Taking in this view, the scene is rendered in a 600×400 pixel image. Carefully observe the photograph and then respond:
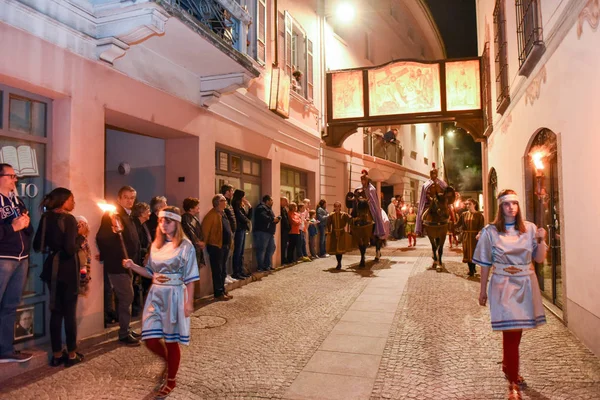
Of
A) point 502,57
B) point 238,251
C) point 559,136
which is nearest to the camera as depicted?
point 559,136

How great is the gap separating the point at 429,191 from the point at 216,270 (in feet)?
18.7

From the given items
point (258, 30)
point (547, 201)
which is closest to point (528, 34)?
point (547, 201)

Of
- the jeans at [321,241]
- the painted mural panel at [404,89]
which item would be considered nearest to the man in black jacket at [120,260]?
the jeans at [321,241]

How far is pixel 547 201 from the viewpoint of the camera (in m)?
7.09

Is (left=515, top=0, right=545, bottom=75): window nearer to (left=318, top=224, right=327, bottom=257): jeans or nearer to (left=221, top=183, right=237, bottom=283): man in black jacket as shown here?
(left=221, top=183, right=237, bottom=283): man in black jacket

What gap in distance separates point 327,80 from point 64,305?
12.9 m

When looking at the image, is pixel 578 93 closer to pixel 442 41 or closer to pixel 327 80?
pixel 327 80

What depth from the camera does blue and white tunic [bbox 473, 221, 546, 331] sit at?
12.7 ft

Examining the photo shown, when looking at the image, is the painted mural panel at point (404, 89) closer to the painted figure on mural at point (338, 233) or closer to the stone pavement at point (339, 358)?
the painted figure on mural at point (338, 233)

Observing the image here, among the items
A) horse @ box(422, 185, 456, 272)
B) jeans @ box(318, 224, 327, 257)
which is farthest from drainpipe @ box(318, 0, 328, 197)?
horse @ box(422, 185, 456, 272)

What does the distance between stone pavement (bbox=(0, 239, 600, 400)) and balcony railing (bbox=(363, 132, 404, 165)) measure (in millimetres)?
13458

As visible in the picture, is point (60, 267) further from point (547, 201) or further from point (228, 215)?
point (547, 201)

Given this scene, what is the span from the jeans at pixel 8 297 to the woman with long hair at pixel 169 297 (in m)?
1.38

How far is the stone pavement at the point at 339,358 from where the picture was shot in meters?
4.01
